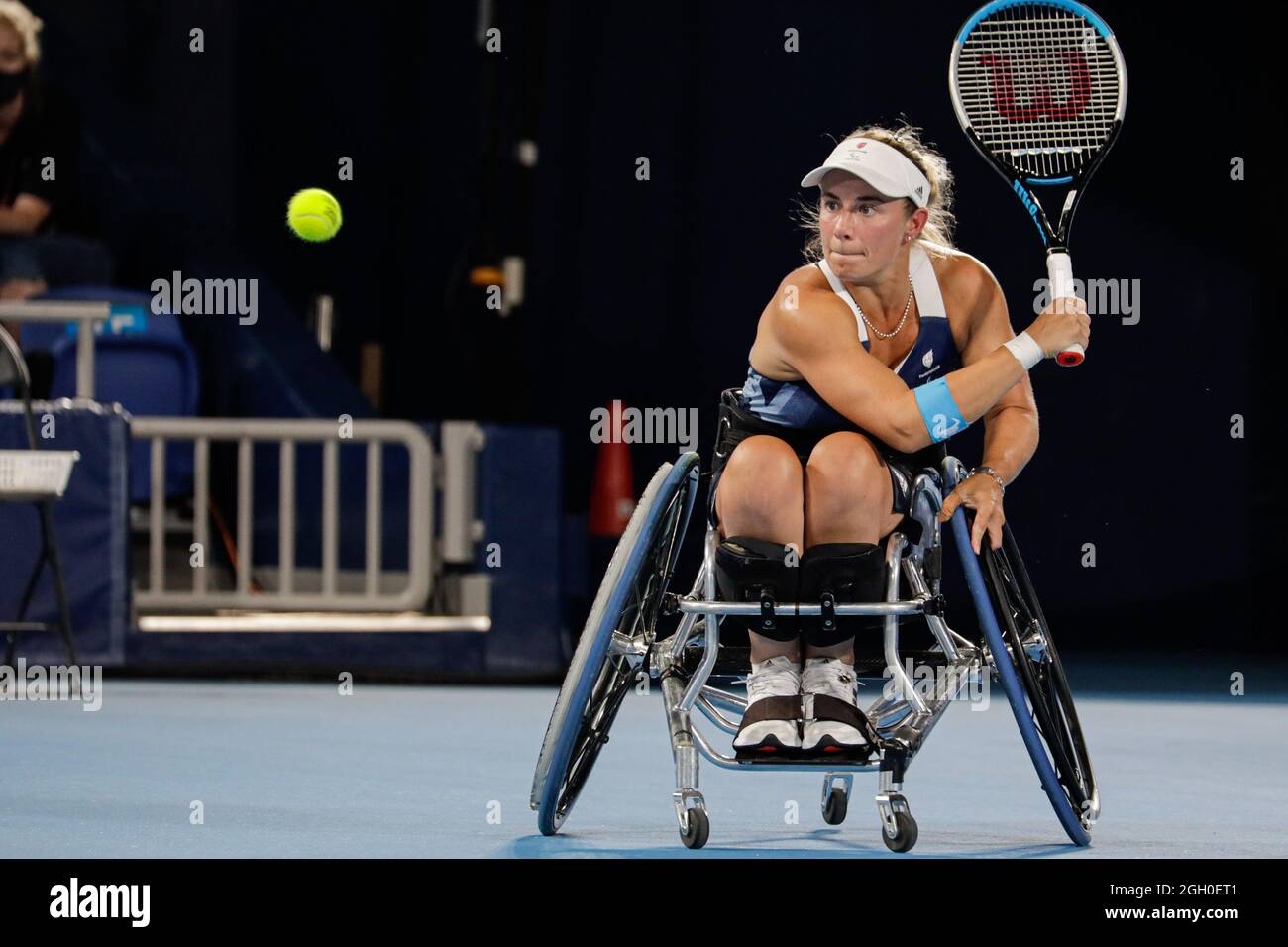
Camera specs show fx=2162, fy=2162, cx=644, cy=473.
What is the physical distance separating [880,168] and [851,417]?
0.47 m

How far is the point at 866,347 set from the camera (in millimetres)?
4059

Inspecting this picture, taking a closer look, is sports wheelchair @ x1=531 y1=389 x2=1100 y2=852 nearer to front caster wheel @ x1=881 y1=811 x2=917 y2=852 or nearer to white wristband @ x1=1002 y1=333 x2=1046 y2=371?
front caster wheel @ x1=881 y1=811 x2=917 y2=852

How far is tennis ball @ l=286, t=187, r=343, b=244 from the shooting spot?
989cm

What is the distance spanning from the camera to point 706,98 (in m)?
10.1

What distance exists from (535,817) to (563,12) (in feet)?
21.5

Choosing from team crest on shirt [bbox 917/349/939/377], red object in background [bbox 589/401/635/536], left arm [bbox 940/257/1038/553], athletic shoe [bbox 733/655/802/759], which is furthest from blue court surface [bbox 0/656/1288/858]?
red object in background [bbox 589/401/635/536]

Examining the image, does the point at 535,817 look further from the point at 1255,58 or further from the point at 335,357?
the point at 335,357

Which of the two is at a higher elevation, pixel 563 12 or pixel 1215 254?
pixel 563 12

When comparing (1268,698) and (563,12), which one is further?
(563,12)

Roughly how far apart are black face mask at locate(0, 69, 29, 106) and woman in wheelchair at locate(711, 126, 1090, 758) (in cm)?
621

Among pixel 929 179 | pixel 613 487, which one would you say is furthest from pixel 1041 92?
pixel 613 487

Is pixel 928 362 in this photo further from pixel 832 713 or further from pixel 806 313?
pixel 832 713
